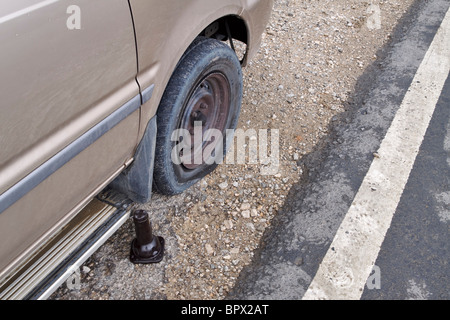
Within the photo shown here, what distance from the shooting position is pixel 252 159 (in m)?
2.83

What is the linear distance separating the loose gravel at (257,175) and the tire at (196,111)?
0.16m

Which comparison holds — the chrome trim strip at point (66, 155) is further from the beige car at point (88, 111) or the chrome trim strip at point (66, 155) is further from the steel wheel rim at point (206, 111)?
the steel wheel rim at point (206, 111)

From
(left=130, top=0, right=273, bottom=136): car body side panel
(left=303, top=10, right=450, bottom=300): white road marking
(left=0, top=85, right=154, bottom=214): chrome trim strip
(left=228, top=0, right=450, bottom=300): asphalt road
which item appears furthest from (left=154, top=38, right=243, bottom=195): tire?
(left=303, top=10, right=450, bottom=300): white road marking

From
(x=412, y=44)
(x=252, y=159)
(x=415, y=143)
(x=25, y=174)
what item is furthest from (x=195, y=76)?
(x=412, y=44)

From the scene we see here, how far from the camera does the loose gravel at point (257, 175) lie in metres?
2.15

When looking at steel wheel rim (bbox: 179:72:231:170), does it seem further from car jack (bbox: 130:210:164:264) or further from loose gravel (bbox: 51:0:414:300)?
car jack (bbox: 130:210:164:264)

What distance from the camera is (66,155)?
1590 millimetres

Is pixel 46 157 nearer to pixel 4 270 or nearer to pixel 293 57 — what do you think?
pixel 4 270

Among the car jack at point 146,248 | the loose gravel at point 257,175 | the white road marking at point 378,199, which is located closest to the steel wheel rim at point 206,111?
the loose gravel at point 257,175

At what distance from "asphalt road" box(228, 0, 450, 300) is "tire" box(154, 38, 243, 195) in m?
0.61

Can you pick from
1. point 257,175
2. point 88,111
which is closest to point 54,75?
point 88,111

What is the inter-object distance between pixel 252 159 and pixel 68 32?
5.53 ft
